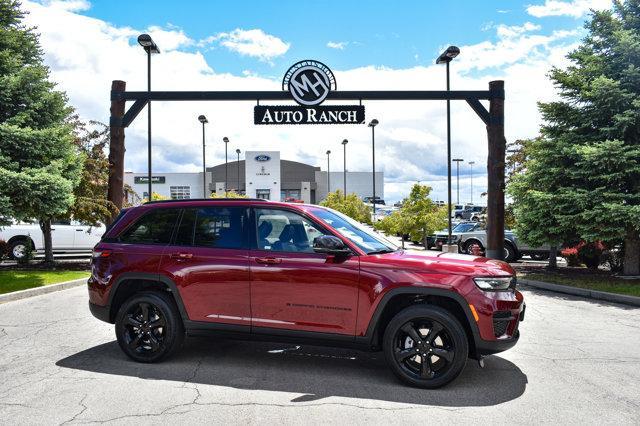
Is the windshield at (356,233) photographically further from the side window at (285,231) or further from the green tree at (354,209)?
the green tree at (354,209)

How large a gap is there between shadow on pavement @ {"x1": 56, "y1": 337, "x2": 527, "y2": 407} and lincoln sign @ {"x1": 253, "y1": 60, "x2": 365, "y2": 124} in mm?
9008

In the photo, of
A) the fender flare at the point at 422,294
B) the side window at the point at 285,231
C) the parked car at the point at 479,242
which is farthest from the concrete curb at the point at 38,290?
the parked car at the point at 479,242

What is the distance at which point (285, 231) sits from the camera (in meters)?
5.48

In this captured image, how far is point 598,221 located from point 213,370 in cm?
1037

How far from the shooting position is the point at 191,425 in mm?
4008

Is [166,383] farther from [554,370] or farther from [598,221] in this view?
[598,221]

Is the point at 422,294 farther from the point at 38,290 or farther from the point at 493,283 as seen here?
the point at 38,290

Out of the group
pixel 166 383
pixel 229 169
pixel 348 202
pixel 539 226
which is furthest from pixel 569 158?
pixel 229 169

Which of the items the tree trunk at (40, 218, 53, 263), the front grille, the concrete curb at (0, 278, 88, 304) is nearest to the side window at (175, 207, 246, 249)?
the front grille

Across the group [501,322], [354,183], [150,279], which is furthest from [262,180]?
[501,322]

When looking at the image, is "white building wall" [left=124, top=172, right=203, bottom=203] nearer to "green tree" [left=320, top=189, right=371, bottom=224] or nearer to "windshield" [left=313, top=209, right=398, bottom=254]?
"green tree" [left=320, top=189, right=371, bottom=224]

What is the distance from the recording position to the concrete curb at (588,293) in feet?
33.1

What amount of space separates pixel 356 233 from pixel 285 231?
2.50 ft

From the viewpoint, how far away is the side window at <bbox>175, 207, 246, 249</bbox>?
5.62 meters
